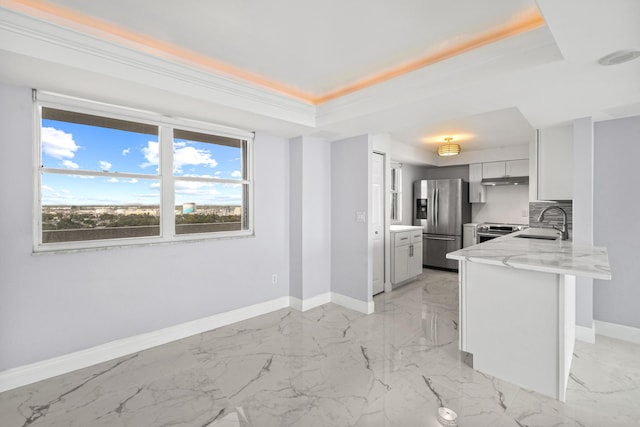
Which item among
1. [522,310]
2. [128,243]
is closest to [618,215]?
[522,310]

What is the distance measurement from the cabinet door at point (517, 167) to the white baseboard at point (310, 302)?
4.37 metres

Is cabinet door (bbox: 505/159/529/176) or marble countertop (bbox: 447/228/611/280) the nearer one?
marble countertop (bbox: 447/228/611/280)

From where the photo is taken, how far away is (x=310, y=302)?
3938mm

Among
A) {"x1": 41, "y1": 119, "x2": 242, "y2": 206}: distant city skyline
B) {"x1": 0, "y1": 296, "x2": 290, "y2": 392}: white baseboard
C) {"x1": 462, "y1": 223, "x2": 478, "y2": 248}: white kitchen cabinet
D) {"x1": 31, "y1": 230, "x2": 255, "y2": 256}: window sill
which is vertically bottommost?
{"x1": 0, "y1": 296, "x2": 290, "y2": 392}: white baseboard

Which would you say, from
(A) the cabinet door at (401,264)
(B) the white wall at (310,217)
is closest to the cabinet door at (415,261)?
(A) the cabinet door at (401,264)

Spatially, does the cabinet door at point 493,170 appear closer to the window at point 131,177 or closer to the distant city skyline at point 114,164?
the window at point 131,177

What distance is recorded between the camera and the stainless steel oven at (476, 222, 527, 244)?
575 centimetres

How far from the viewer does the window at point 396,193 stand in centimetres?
630

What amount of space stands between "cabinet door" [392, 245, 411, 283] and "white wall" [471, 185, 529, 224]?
2598mm

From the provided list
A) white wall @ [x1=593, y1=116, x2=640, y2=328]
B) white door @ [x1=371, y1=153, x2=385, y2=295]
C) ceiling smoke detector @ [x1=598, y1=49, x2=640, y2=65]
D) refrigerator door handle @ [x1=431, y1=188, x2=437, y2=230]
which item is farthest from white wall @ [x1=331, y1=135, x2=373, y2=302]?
refrigerator door handle @ [x1=431, y1=188, x2=437, y2=230]

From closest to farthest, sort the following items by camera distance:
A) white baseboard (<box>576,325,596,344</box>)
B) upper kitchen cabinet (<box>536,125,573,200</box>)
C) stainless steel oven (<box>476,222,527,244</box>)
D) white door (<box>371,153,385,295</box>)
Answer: white baseboard (<box>576,325,596,344</box>) → upper kitchen cabinet (<box>536,125,573,200</box>) → white door (<box>371,153,385,295</box>) → stainless steel oven (<box>476,222,527,244</box>)

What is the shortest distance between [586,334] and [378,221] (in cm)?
256

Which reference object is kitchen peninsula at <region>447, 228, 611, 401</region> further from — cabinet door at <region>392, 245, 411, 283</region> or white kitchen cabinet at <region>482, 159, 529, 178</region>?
white kitchen cabinet at <region>482, 159, 529, 178</region>

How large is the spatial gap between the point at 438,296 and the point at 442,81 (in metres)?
3.21
